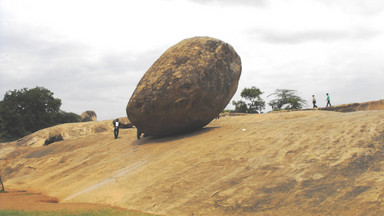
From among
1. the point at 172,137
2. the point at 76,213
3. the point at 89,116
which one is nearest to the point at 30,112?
the point at 89,116

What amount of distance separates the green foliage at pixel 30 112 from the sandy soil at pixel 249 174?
1136 inches

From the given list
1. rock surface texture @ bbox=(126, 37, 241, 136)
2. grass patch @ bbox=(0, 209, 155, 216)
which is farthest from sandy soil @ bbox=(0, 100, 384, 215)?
rock surface texture @ bbox=(126, 37, 241, 136)

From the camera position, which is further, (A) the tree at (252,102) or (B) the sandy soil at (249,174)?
(A) the tree at (252,102)

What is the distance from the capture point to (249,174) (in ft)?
18.6

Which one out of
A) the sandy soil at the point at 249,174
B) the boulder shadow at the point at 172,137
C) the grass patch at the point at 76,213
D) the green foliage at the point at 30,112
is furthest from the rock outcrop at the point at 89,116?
the grass patch at the point at 76,213

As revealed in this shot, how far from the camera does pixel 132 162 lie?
8789mm

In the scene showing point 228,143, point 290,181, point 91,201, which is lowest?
point 91,201

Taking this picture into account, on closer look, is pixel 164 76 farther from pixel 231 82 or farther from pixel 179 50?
pixel 231 82

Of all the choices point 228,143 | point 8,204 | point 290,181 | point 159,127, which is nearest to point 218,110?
point 159,127

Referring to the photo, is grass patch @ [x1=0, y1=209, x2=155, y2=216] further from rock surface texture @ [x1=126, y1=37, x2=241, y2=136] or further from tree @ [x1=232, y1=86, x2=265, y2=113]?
tree @ [x1=232, y1=86, x2=265, y2=113]

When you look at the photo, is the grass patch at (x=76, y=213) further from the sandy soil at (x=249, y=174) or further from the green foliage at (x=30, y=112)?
the green foliage at (x=30, y=112)

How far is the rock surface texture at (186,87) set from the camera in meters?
9.41

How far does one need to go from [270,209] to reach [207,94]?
5413 mm

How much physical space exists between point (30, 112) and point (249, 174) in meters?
37.9
